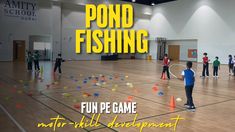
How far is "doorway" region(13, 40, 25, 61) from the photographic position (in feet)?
87.8

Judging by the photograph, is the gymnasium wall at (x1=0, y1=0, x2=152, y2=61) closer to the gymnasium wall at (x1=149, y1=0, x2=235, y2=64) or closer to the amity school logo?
the amity school logo

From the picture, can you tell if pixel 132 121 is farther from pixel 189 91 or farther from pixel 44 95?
pixel 44 95

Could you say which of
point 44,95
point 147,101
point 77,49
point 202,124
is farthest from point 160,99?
point 77,49

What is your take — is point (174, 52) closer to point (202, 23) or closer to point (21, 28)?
point (202, 23)

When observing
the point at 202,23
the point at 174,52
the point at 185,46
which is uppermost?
the point at 202,23

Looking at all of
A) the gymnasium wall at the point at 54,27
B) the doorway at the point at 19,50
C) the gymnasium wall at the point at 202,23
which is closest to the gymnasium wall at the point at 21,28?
the gymnasium wall at the point at 54,27

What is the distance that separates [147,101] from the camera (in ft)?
23.5

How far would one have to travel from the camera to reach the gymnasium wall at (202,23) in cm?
2814

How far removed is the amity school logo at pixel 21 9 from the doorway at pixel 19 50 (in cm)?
292

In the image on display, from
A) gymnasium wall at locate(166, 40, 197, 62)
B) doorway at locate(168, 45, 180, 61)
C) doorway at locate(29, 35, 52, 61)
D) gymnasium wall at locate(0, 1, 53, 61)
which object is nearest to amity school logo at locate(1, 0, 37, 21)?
gymnasium wall at locate(0, 1, 53, 61)

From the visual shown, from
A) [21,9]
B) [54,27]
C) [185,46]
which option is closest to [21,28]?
[21,9]

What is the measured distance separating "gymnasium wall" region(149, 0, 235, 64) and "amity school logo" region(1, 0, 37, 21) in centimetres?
1976

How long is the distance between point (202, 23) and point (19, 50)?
79.3 ft

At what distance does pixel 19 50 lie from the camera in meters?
27.1
